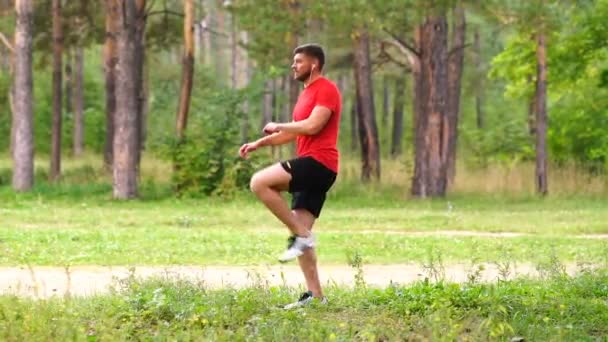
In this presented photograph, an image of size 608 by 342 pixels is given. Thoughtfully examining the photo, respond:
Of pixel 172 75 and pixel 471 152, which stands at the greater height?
pixel 172 75

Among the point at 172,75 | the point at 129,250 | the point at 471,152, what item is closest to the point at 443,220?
the point at 129,250

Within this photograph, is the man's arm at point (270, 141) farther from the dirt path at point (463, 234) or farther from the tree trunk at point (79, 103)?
the tree trunk at point (79, 103)

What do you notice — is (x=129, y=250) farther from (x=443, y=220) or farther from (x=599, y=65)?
(x=599, y=65)

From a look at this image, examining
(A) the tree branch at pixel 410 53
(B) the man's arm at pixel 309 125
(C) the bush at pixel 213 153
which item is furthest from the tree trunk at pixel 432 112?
(B) the man's arm at pixel 309 125

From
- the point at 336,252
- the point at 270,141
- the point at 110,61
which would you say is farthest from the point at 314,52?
the point at 110,61

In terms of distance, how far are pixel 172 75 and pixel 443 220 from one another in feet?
104

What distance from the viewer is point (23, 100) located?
1121 inches

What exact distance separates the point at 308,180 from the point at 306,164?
4.9 inches

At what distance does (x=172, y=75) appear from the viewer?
5116 centimetres

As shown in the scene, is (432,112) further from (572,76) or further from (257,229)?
(257,229)

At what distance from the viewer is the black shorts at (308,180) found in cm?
855

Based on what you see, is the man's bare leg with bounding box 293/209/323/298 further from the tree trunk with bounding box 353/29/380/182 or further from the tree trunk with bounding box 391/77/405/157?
the tree trunk with bounding box 391/77/405/157

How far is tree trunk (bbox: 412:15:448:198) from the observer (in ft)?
90.7

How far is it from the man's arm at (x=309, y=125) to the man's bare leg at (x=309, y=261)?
0.67m
